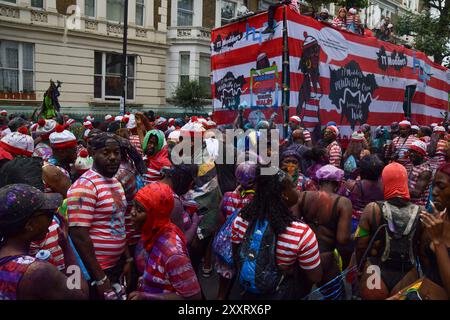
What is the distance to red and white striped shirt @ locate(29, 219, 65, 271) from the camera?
2664 mm

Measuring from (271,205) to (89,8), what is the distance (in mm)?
21602

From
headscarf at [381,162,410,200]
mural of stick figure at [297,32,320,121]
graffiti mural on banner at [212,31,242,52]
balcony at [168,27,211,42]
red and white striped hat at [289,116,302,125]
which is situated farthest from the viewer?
balcony at [168,27,211,42]

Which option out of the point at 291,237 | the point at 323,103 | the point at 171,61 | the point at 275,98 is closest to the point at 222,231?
the point at 291,237

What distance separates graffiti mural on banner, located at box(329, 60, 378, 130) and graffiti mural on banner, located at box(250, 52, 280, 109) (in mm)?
1842

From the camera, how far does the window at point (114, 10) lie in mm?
22297

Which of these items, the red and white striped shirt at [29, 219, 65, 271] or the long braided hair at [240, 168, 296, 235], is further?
the long braided hair at [240, 168, 296, 235]

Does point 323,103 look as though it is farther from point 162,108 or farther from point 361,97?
point 162,108

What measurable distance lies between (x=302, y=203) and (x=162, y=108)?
21179mm

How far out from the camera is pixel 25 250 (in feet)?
7.29

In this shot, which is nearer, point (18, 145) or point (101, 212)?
point (101, 212)

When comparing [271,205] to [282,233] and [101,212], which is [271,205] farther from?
[101,212]

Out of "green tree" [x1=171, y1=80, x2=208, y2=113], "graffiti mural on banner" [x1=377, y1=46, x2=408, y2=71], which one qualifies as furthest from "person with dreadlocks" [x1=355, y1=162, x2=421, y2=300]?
"green tree" [x1=171, y1=80, x2=208, y2=113]

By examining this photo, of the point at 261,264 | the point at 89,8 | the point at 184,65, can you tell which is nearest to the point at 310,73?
the point at 261,264

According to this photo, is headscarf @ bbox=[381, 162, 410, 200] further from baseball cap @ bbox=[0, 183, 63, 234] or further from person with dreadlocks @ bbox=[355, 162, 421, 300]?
baseball cap @ bbox=[0, 183, 63, 234]
